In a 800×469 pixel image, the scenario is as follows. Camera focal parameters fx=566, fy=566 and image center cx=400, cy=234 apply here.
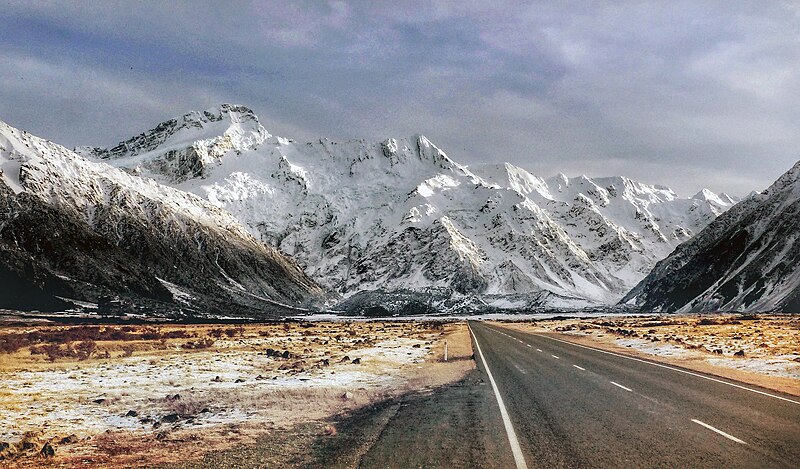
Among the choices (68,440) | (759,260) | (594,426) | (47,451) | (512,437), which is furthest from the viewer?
(759,260)

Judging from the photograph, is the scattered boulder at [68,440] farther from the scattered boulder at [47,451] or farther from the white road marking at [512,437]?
the white road marking at [512,437]

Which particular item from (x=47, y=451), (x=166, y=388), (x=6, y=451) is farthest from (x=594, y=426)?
(x=166, y=388)

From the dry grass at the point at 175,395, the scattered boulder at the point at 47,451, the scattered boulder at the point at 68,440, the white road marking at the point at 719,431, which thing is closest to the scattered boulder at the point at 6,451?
the dry grass at the point at 175,395

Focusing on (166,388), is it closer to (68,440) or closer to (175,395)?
(175,395)

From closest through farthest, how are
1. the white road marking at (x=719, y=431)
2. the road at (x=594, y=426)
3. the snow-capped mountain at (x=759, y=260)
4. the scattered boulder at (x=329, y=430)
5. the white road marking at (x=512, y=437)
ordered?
the white road marking at (x=512, y=437) → the road at (x=594, y=426) → the white road marking at (x=719, y=431) → the scattered boulder at (x=329, y=430) → the snow-capped mountain at (x=759, y=260)

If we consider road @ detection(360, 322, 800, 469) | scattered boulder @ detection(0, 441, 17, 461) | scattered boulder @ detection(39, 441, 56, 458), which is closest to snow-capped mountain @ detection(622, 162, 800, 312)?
road @ detection(360, 322, 800, 469)

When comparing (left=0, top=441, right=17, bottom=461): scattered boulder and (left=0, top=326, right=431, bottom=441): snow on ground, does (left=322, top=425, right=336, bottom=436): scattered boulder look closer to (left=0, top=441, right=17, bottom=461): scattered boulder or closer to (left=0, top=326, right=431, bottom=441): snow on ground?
(left=0, top=326, right=431, bottom=441): snow on ground

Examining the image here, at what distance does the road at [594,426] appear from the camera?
1020 cm

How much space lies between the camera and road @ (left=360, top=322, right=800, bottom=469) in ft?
33.4

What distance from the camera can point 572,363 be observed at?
97.8 feet

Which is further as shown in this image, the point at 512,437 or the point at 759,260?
the point at 759,260

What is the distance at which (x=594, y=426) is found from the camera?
13.1 meters

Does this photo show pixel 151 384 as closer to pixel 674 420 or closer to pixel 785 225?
pixel 674 420

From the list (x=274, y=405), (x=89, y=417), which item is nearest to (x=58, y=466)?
(x=89, y=417)
